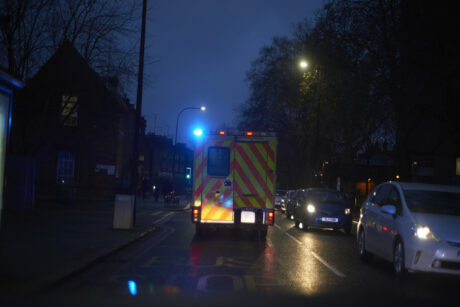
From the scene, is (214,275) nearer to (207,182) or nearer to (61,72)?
(207,182)

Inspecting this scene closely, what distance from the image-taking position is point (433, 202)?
33.5 feet

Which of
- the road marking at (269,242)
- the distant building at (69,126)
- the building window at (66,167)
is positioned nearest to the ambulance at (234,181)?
the road marking at (269,242)

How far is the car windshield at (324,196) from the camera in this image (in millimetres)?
20844

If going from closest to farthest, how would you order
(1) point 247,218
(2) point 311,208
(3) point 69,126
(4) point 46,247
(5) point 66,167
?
1. (4) point 46,247
2. (1) point 247,218
3. (2) point 311,208
4. (3) point 69,126
5. (5) point 66,167

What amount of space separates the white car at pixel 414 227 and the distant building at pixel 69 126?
14.0 metres

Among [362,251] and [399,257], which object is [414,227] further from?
[362,251]

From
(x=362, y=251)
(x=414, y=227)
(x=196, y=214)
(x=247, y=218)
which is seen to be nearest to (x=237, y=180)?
(x=247, y=218)

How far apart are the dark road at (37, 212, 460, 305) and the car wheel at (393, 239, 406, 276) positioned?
166 mm

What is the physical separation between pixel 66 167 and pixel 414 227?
121 ft

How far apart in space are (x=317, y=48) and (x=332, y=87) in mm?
1920

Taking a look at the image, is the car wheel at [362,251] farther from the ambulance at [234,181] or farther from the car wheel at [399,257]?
the ambulance at [234,181]

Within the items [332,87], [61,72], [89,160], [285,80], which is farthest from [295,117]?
[61,72]

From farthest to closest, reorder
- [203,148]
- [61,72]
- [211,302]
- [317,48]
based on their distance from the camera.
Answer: [317,48], [61,72], [203,148], [211,302]

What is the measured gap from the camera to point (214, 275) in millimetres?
9336
